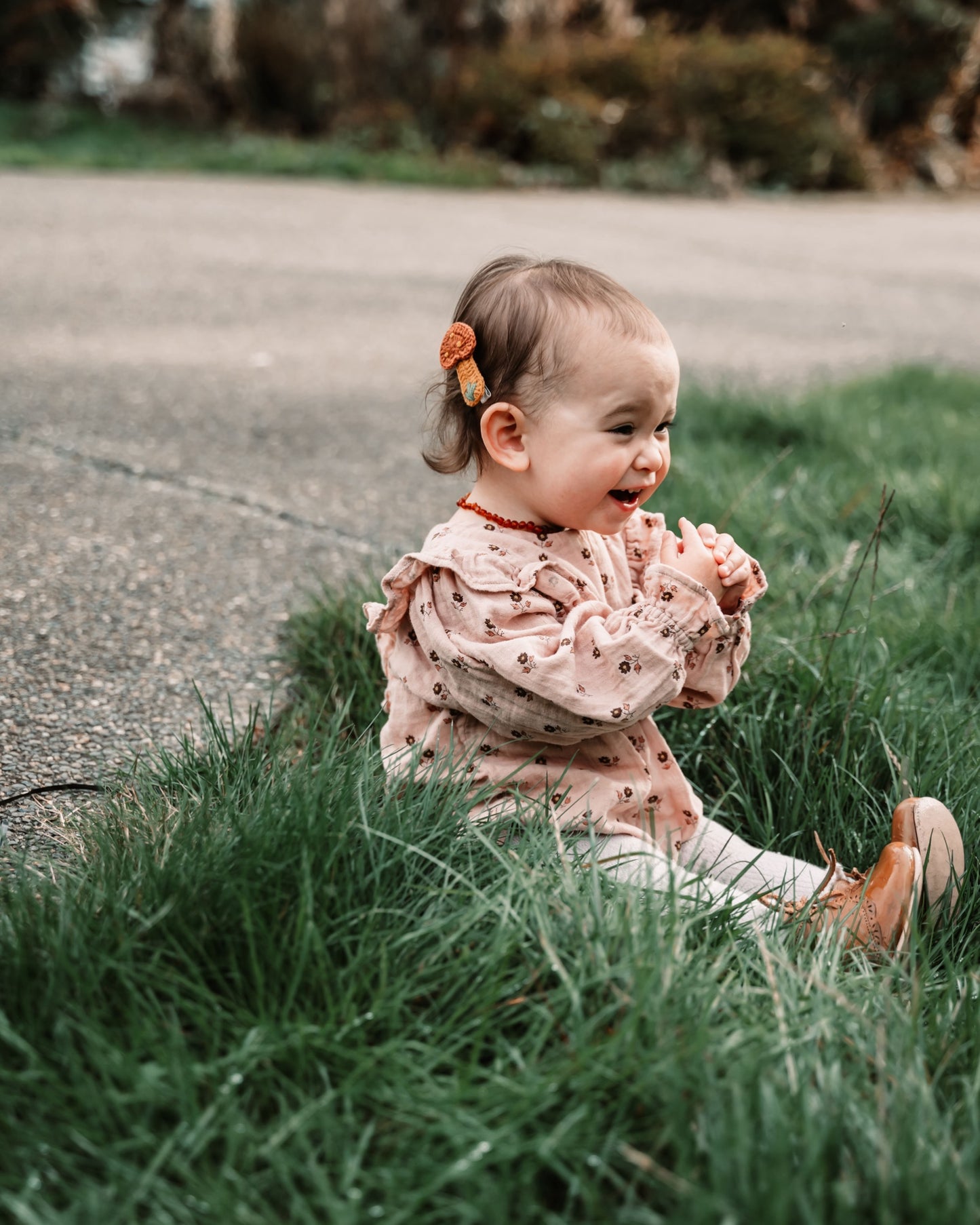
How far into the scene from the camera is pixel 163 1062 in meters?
1.26

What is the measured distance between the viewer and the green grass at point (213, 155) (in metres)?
10.1

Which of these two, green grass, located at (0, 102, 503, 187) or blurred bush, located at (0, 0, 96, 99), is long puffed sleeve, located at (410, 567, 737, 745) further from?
blurred bush, located at (0, 0, 96, 99)

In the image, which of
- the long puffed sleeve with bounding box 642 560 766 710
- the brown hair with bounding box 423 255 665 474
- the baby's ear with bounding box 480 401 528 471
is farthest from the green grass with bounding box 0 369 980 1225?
the brown hair with bounding box 423 255 665 474

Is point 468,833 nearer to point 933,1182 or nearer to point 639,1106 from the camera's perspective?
point 639,1106

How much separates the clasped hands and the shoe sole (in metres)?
0.41

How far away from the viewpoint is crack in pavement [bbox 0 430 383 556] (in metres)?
3.20

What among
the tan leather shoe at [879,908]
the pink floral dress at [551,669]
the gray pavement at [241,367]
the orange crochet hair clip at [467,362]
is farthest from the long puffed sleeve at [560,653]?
the gray pavement at [241,367]

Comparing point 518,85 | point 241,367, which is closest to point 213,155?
point 518,85

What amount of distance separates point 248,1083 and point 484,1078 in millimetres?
248

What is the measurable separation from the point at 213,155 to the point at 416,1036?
10.6 metres

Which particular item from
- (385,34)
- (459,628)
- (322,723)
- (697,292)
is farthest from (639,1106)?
(385,34)

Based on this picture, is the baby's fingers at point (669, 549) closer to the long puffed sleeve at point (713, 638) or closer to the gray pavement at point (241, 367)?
the long puffed sleeve at point (713, 638)

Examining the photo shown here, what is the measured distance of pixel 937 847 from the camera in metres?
1.86

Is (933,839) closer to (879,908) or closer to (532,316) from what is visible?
(879,908)
